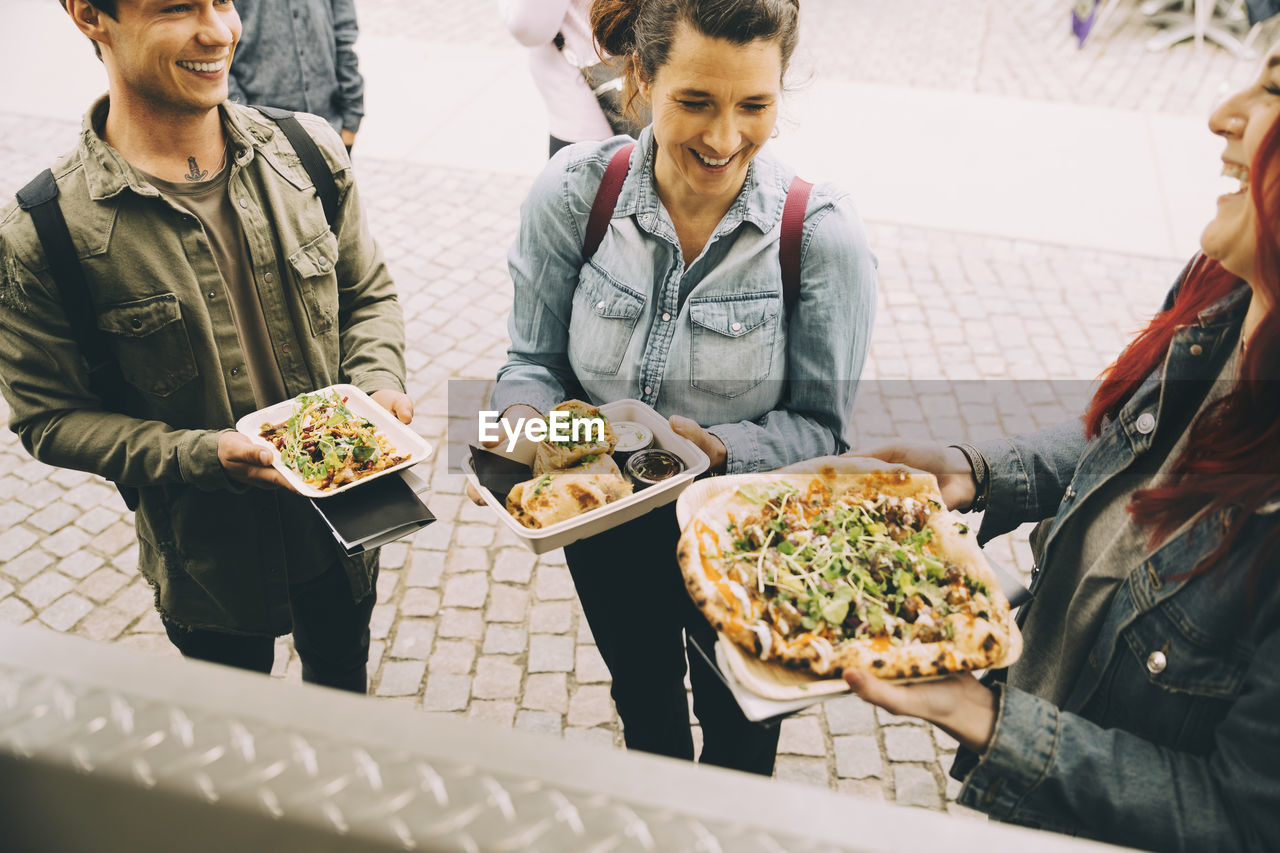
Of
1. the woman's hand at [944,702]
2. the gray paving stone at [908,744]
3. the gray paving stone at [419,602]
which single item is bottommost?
the gray paving stone at [419,602]

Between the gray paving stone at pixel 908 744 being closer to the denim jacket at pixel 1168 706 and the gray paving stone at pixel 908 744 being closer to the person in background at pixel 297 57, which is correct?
the denim jacket at pixel 1168 706

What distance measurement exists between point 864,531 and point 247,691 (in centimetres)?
166

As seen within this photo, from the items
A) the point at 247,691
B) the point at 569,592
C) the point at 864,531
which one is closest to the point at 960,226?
A: the point at 569,592

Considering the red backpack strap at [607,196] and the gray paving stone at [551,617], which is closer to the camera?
the red backpack strap at [607,196]

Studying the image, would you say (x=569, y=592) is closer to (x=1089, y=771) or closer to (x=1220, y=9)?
(x=1089, y=771)

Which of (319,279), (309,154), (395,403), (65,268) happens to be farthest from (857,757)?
(65,268)

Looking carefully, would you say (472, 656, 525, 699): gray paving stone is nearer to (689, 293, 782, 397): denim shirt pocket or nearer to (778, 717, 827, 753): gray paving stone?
(778, 717, 827, 753): gray paving stone

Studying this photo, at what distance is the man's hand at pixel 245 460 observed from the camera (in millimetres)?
2174

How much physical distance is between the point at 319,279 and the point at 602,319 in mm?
868

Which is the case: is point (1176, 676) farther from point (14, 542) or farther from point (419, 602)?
point (14, 542)


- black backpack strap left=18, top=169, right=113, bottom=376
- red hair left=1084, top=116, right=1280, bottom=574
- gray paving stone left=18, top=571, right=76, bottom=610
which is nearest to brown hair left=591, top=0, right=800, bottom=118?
red hair left=1084, top=116, right=1280, bottom=574

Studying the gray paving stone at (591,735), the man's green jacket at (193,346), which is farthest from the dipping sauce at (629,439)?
the gray paving stone at (591,735)

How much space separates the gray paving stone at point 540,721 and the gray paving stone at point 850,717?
3.83ft

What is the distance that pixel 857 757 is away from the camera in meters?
3.41
